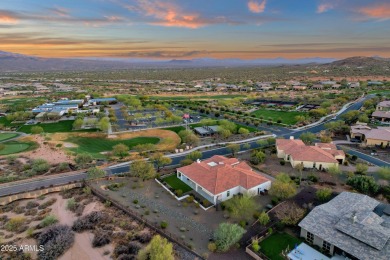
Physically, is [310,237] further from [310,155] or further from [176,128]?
[176,128]

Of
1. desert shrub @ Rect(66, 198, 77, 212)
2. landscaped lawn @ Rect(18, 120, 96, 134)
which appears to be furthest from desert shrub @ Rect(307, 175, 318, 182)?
landscaped lawn @ Rect(18, 120, 96, 134)

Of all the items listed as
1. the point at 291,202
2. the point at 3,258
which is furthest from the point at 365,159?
the point at 3,258

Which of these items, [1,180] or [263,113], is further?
[263,113]

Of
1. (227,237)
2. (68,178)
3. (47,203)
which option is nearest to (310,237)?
(227,237)

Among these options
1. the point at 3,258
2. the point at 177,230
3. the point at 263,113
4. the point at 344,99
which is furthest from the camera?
the point at 344,99

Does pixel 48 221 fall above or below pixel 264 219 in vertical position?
below

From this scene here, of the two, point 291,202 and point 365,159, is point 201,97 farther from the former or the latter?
point 291,202
